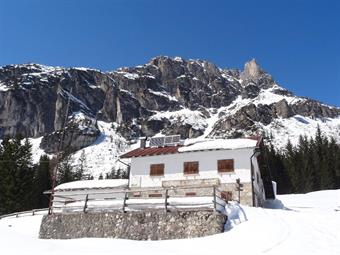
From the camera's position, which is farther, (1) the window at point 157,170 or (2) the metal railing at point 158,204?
(1) the window at point 157,170

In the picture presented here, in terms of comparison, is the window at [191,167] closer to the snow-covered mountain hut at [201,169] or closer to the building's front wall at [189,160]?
the snow-covered mountain hut at [201,169]

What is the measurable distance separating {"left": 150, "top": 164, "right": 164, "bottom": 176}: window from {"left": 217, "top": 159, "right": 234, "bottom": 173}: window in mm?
5639

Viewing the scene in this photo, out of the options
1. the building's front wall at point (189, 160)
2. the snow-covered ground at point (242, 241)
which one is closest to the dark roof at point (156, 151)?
the building's front wall at point (189, 160)

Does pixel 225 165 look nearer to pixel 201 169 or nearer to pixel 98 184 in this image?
pixel 201 169

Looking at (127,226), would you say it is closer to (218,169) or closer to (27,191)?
(218,169)

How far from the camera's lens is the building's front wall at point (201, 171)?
33.3 metres

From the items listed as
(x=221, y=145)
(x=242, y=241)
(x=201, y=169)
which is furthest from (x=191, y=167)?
(x=242, y=241)

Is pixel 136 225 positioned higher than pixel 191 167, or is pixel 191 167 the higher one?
pixel 191 167

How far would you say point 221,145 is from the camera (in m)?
34.8

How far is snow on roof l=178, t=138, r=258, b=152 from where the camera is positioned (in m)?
33.8

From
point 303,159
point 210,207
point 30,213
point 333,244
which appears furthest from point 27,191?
point 303,159

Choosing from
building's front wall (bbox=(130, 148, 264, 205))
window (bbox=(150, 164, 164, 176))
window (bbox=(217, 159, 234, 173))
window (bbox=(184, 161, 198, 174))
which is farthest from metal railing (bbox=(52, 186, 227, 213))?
window (bbox=(184, 161, 198, 174))

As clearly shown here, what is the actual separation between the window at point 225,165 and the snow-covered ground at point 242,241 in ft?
26.6

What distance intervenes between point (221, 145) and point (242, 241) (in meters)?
16.8
